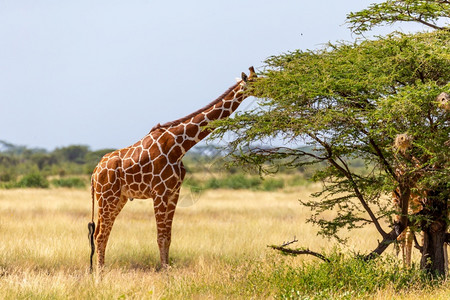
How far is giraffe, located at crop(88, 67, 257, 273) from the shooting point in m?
10.9

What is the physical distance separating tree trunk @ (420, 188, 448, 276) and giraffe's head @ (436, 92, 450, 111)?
2.74 m

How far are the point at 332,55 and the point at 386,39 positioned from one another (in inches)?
37.8

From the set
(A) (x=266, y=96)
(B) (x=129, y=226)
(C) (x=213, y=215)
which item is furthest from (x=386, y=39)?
(C) (x=213, y=215)

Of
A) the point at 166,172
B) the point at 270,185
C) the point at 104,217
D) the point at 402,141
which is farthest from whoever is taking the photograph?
the point at 270,185

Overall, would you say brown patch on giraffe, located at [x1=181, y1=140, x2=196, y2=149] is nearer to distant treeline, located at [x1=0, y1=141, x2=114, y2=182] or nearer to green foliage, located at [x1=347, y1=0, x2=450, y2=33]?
green foliage, located at [x1=347, y1=0, x2=450, y2=33]

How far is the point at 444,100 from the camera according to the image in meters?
8.08

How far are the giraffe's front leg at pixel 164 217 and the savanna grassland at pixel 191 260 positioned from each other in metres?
0.43

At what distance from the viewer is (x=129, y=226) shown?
17391 millimetres

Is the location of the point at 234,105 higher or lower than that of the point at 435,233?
higher

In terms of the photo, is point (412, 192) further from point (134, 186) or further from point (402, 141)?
point (134, 186)

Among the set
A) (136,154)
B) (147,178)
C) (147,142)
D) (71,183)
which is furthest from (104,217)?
(71,183)

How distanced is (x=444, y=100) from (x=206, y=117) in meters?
4.46

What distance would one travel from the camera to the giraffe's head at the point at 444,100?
8020mm

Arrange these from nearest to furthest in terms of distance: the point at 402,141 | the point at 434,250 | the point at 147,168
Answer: the point at 402,141
the point at 434,250
the point at 147,168
